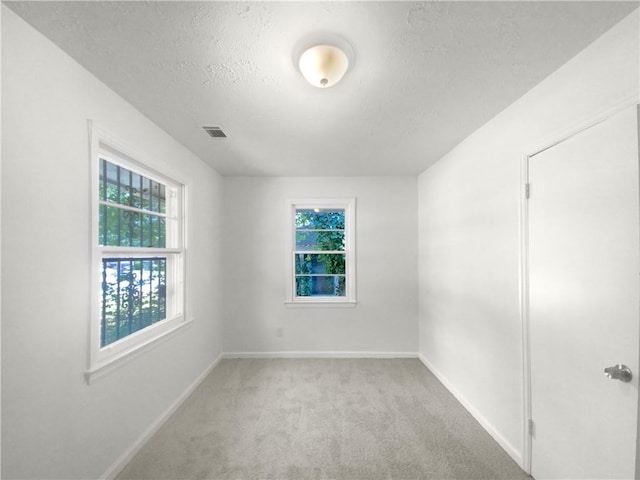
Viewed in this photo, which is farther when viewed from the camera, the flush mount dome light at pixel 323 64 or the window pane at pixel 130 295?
the window pane at pixel 130 295

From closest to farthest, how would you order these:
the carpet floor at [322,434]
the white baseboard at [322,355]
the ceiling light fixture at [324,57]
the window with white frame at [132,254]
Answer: the ceiling light fixture at [324,57]
the window with white frame at [132,254]
the carpet floor at [322,434]
the white baseboard at [322,355]

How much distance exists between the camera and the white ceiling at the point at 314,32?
1.07 m

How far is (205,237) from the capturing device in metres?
3.00

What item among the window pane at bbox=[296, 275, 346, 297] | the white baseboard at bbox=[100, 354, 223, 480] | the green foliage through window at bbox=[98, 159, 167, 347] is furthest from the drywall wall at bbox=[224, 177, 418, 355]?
the green foliage through window at bbox=[98, 159, 167, 347]

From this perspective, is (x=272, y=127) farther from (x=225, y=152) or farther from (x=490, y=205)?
(x=490, y=205)

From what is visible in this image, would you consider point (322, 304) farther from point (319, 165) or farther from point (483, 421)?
point (483, 421)

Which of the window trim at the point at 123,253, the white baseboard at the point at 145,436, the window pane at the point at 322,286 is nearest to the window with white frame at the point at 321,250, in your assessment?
the window pane at the point at 322,286

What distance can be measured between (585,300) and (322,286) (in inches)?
106

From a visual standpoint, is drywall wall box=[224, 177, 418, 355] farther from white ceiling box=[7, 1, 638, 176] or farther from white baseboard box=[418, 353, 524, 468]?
white ceiling box=[7, 1, 638, 176]

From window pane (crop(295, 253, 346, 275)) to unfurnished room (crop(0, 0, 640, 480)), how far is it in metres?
1.28

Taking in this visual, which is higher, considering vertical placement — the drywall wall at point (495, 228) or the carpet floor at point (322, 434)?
the drywall wall at point (495, 228)

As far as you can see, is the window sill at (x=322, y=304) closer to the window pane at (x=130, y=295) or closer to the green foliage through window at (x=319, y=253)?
the green foliage through window at (x=319, y=253)

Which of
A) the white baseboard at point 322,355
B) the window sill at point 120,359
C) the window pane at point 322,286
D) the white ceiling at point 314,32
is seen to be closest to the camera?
the white ceiling at point 314,32

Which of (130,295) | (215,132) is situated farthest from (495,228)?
(130,295)
